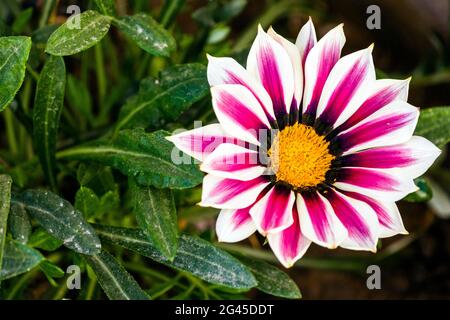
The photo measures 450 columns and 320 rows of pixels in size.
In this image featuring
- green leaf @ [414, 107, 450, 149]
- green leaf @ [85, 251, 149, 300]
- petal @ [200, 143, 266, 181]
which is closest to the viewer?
petal @ [200, 143, 266, 181]

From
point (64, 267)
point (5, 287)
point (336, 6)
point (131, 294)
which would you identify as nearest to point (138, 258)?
point (64, 267)

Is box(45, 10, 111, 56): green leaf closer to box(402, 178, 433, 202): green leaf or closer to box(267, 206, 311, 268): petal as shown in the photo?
box(267, 206, 311, 268): petal

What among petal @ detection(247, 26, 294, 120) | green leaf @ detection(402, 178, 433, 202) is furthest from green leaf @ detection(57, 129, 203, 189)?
green leaf @ detection(402, 178, 433, 202)

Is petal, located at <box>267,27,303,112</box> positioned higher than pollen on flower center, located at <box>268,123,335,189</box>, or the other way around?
petal, located at <box>267,27,303,112</box>

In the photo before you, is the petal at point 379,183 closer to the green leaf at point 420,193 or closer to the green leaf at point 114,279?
the green leaf at point 420,193

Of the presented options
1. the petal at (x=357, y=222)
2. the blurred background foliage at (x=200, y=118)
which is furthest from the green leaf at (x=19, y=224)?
the petal at (x=357, y=222)
